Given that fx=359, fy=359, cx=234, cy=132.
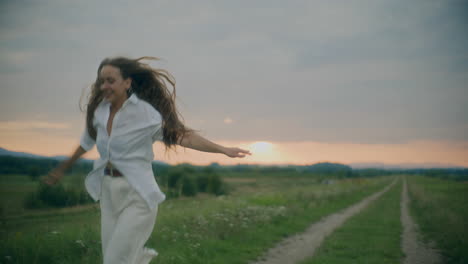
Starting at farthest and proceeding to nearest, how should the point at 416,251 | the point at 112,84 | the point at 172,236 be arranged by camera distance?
the point at 416,251
the point at 172,236
the point at 112,84

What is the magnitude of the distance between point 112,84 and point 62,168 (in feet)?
3.15

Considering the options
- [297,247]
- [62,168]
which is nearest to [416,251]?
[297,247]

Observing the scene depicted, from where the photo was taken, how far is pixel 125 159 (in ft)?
9.26

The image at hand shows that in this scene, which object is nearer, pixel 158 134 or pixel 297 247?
pixel 158 134

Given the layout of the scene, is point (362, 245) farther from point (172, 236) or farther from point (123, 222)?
point (123, 222)

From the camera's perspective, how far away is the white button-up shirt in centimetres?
280

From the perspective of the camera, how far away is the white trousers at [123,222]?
2750 millimetres

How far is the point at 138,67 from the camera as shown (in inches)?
134

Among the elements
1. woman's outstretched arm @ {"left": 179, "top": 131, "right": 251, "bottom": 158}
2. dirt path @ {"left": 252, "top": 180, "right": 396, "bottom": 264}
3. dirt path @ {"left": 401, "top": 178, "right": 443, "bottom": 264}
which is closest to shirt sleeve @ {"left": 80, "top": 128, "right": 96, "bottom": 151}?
woman's outstretched arm @ {"left": 179, "top": 131, "right": 251, "bottom": 158}

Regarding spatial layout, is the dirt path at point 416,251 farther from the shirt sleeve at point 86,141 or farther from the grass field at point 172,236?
the shirt sleeve at point 86,141

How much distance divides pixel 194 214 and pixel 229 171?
135578 millimetres

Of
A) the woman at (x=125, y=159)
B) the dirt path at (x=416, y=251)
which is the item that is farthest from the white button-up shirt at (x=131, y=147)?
the dirt path at (x=416, y=251)

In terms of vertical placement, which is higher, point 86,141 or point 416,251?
point 86,141

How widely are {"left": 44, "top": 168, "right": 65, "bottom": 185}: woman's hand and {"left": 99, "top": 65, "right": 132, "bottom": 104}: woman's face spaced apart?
839 millimetres
